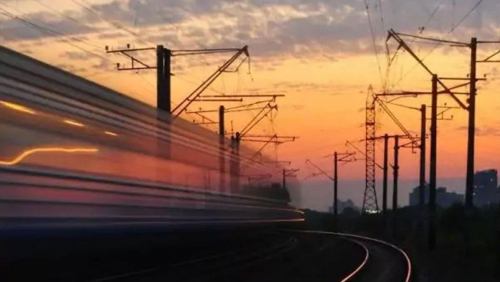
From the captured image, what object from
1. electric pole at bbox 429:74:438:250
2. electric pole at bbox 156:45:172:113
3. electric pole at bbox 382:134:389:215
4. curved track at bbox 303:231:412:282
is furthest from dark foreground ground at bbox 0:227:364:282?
electric pole at bbox 382:134:389:215

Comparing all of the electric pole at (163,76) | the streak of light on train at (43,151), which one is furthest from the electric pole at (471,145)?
the streak of light on train at (43,151)

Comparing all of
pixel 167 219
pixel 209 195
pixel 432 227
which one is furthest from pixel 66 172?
pixel 432 227

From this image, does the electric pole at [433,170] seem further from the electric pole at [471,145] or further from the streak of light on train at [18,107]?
the streak of light on train at [18,107]

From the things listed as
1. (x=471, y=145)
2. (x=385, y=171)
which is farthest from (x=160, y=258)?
(x=385, y=171)

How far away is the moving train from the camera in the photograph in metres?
11.4

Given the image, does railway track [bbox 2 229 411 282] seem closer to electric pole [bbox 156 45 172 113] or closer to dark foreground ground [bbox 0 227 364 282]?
dark foreground ground [bbox 0 227 364 282]

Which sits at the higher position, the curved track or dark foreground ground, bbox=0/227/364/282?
dark foreground ground, bbox=0/227/364/282

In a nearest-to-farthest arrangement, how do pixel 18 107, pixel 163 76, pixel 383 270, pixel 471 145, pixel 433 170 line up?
pixel 18 107, pixel 383 270, pixel 163 76, pixel 471 145, pixel 433 170

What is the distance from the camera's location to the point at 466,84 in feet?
129

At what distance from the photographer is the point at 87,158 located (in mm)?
13578

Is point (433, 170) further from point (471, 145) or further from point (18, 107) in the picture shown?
point (18, 107)

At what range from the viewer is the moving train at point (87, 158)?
11.4m

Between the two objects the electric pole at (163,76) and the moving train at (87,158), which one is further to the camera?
the electric pole at (163,76)

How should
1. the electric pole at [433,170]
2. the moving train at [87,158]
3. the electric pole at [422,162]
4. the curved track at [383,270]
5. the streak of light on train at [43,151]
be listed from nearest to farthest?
1. the streak of light on train at [43,151]
2. the moving train at [87,158]
3. the curved track at [383,270]
4. the electric pole at [433,170]
5. the electric pole at [422,162]
